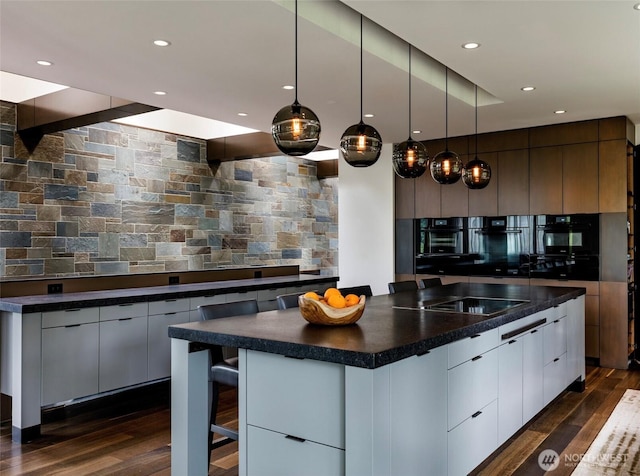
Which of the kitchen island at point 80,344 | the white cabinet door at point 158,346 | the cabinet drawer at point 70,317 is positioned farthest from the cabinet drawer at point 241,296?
the cabinet drawer at point 70,317

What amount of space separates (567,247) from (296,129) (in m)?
4.36

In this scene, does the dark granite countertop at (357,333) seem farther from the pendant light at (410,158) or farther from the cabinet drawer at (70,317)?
the cabinet drawer at (70,317)

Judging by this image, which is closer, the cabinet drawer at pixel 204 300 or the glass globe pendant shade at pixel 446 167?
the glass globe pendant shade at pixel 446 167

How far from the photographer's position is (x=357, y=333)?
8.42ft

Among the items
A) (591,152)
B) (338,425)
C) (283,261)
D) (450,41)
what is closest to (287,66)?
(450,41)

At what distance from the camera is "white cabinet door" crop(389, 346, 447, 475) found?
2236mm

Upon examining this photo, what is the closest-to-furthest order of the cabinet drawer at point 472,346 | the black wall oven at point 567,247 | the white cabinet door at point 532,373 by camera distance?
the cabinet drawer at point 472,346 → the white cabinet door at point 532,373 → the black wall oven at point 567,247

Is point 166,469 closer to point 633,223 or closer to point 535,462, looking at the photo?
point 535,462

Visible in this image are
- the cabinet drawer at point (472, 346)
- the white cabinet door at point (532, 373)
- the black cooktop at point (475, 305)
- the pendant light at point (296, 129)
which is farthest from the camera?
the white cabinet door at point (532, 373)

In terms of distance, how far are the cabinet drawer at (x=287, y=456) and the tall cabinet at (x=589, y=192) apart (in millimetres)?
4641

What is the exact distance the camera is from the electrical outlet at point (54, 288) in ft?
14.8

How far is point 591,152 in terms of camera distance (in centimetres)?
593

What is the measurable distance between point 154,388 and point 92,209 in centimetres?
230

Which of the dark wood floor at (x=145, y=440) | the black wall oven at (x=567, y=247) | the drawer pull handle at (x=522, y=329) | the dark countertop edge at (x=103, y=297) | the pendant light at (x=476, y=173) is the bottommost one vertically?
the dark wood floor at (x=145, y=440)
